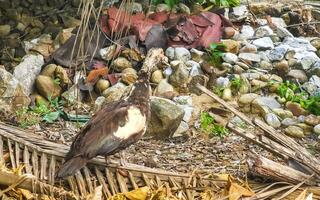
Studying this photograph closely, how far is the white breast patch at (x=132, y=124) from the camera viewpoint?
307 cm

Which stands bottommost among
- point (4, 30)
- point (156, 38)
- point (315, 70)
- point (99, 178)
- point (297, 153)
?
point (4, 30)

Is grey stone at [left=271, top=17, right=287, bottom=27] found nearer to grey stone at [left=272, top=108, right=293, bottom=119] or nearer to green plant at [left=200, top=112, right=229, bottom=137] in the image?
grey stone at [left=272, top=108, right=293, bottom=119]

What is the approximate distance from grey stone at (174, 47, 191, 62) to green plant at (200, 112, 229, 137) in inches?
26.9

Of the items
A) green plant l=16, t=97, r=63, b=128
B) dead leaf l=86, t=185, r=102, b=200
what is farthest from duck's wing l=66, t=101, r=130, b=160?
green plant l=16, t=97, r=63, b=128

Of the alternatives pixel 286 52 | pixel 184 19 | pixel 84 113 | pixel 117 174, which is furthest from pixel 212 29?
pixel 117 174

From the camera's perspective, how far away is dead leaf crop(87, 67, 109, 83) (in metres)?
4.71

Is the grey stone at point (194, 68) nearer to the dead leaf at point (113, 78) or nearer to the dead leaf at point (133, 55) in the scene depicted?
the dead leaf at point (133, 55)

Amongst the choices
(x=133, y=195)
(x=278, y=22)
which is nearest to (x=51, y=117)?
(x=133, y=195)

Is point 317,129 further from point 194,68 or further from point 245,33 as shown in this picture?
point 245,33

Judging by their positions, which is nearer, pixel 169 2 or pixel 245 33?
pixel 245 33

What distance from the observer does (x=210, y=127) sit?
421cm

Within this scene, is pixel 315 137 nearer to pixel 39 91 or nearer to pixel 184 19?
pixel 184 19

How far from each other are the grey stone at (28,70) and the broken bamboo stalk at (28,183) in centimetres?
192

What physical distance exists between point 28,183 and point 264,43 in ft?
9.38
